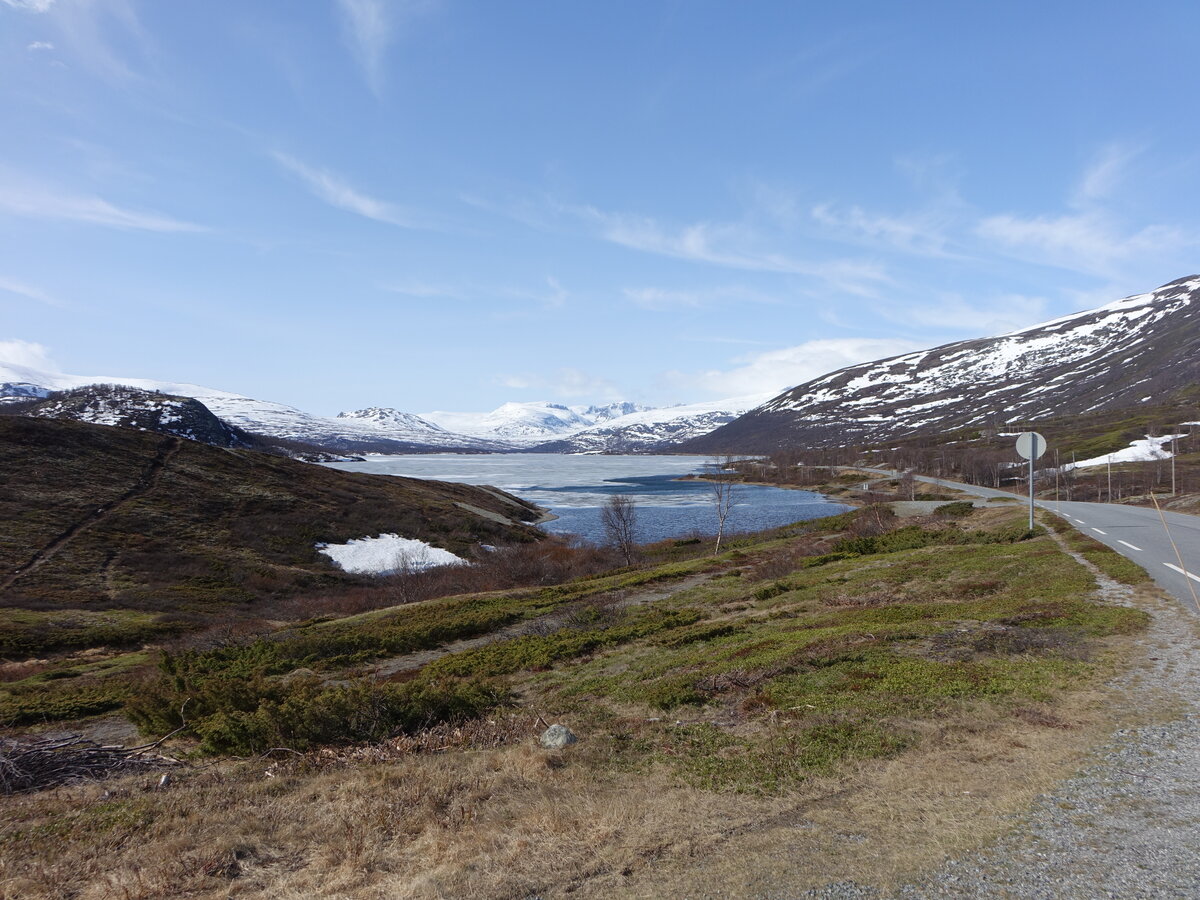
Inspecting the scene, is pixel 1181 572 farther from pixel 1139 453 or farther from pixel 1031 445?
pixel 1139 453

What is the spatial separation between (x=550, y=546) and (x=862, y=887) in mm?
63013

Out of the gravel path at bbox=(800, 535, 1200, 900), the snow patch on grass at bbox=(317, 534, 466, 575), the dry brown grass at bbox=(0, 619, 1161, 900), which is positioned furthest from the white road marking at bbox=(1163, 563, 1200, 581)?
the snow patch on grass at bbox=(317, 534, 466, 575)

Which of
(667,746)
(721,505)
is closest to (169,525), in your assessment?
(721,505)

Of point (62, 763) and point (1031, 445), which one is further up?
point (1031, 445)

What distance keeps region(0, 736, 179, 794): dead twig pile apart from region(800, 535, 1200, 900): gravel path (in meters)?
11.5

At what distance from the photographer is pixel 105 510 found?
6050 centimetres

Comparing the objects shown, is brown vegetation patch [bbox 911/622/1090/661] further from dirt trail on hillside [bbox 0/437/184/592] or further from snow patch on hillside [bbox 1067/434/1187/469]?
snow patch on hillside [bbox 1067/434/1187/469]

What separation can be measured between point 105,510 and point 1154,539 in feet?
253

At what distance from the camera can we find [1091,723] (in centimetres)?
848

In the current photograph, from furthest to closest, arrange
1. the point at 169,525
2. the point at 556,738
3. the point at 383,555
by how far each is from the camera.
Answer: the point at 383,555 < the point at 169,525 < the point at 556,738

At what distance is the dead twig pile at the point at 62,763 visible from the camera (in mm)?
10023

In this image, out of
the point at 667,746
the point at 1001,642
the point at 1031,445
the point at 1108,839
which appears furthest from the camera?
the point at 1031,445

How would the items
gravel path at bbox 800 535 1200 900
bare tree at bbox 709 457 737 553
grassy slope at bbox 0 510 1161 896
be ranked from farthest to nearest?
bare tree at bbox 709 457 737 553 → grassy slope at bbox 0 510 1161 896 → gravel path at bbox 800 535 1200 900

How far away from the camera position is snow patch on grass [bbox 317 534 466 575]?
205 ft
